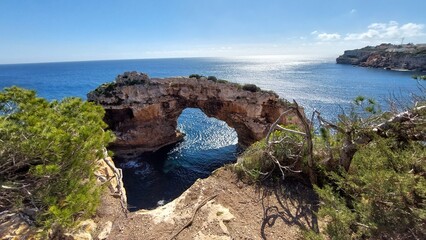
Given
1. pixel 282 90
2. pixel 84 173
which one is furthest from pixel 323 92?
pixel 84 173

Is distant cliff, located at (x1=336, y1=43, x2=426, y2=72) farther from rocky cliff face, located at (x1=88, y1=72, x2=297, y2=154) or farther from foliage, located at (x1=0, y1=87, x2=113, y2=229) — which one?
foliage, located at (x1=0, y1=87, x2=113, y2=229)

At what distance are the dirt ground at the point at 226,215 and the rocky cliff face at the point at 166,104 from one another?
19486 mm

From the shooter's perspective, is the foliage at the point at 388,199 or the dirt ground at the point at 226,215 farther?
the dirt ground at the point at 226,215

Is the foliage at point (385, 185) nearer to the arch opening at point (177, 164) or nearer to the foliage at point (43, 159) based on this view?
the foliage at point (43, 159)

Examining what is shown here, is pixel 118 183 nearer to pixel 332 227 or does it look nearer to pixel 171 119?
pixel 332 227

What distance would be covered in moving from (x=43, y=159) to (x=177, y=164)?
72.7 ft

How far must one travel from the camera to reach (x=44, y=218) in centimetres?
567

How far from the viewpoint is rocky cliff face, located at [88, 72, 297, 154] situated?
27.6m

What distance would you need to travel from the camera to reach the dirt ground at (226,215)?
6320 millimetres

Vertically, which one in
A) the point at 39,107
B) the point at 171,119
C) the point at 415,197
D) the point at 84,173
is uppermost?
the point at 39,107

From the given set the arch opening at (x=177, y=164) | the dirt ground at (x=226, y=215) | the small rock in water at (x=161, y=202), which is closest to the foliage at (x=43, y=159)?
the dirt ground at (x=226, y=215)

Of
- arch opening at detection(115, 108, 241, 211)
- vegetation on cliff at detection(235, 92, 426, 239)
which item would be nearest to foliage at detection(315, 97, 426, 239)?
vegetation on cliff at detection(235, 92, 426, 239)

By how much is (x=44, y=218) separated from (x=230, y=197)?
497 cm

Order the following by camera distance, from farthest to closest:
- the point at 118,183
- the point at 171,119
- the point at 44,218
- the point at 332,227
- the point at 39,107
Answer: the point at 171,119 < the point at 118,183 < the point at 39,107 < the point at 44,218 < the point at 332,227
